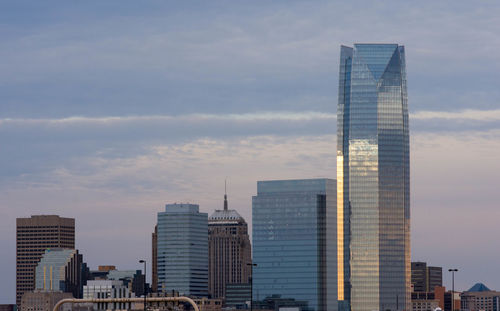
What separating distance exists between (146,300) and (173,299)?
472cm

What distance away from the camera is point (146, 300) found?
114 metres

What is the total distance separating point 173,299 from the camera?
11844cm
